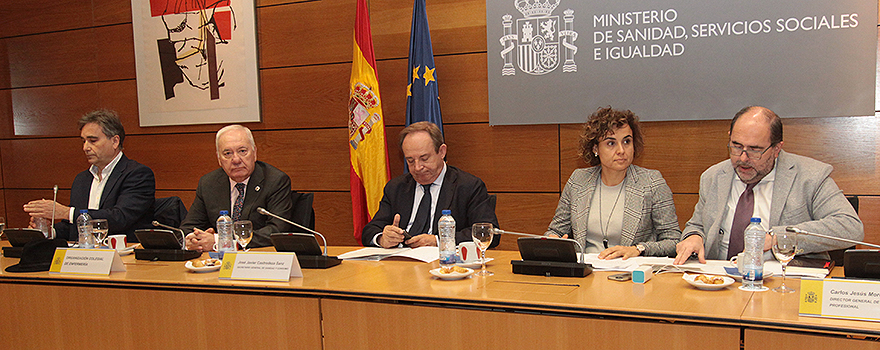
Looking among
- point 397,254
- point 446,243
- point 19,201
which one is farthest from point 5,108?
point 446,243

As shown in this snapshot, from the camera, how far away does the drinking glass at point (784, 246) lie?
1.82 meters

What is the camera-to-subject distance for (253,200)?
10.9 feet

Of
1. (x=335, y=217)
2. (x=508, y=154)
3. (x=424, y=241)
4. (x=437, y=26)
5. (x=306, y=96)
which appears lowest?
(x=335, y=217)

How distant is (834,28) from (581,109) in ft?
4.66

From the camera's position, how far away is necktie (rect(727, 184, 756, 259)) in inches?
101

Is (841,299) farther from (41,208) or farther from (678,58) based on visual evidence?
(41,208)

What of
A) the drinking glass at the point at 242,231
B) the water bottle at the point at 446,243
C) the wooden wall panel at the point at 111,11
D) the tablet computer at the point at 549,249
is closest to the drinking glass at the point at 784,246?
the tablet computer at the point at 549,249

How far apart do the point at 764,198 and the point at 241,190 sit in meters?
2.59

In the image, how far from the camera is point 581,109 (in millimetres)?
3928

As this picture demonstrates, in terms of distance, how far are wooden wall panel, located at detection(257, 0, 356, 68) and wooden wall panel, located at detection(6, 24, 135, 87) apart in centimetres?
131

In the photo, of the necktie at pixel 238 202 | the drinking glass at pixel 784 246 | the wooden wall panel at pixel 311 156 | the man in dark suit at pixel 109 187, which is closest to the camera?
the drinking glass at pixel 784 246

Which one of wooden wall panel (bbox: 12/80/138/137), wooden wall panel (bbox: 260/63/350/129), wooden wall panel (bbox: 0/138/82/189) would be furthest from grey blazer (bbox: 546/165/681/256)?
wooden wall panel (bbox: 0/138/82/189)

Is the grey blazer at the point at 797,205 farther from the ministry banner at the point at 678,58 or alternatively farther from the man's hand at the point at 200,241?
the man's hand at the point at 200,241

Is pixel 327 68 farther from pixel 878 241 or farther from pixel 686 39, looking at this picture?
pixel 878 241
